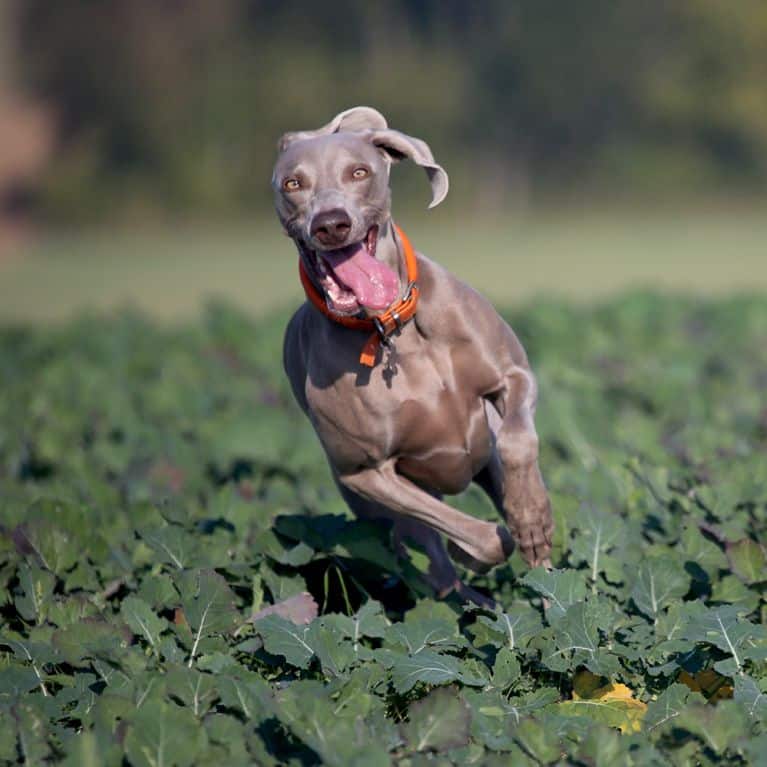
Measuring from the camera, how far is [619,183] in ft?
172

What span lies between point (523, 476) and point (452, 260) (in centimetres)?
2681

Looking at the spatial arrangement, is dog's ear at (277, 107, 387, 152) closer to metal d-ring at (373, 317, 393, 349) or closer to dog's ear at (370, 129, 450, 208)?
dog's ear at (370, 129, 450, 208)

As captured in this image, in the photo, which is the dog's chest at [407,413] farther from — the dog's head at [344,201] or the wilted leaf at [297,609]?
the wilted leaf at [297,609]

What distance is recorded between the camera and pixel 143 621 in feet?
15.5

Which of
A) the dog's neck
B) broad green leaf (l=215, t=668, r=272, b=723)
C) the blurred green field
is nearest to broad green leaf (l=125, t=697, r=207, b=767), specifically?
broad green leaf (l=215, t=668, r=272, b=723)

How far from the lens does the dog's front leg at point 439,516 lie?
5.00 meters

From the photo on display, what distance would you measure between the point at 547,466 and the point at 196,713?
12.1 feet

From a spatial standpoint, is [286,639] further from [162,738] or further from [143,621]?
[162,738]

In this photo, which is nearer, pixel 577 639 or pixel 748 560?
pixel 577 639

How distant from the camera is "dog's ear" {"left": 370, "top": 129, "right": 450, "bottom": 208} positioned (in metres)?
4.84

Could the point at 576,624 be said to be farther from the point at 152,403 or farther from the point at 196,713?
the point at 152,403

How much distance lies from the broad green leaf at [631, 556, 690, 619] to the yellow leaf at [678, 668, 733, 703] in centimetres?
32

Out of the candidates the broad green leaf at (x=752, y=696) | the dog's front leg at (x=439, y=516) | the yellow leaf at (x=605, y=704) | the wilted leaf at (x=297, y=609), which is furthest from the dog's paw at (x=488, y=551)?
the broad green leaf at (x=752, y=696)

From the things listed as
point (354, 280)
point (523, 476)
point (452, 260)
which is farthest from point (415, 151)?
point (452, 260)
